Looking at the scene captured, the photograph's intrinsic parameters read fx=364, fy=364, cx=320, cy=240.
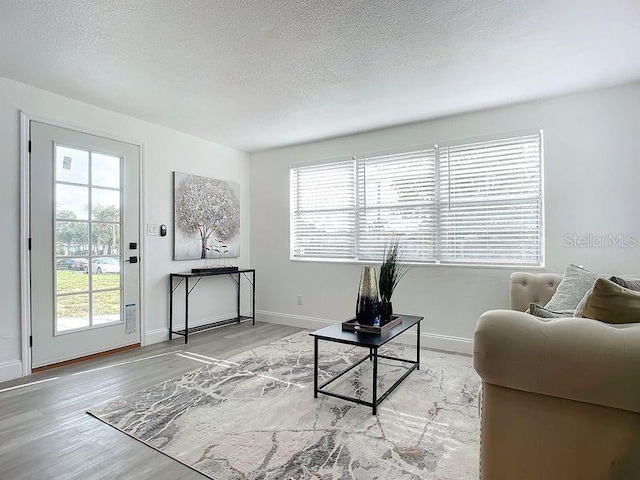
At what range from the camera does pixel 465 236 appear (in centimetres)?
367

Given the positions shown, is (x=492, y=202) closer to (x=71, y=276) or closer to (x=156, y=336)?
(x=156, y=336)

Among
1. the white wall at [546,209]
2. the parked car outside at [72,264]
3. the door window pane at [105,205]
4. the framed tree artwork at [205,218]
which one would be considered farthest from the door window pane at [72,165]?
the white wall at [546,209]

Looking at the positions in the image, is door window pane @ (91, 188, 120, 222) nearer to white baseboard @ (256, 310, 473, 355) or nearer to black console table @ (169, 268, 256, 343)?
black console table @ (169, 268, 256, 343)

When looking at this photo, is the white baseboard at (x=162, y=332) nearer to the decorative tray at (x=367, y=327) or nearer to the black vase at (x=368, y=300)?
the decorative tray at (x=367, y=327)

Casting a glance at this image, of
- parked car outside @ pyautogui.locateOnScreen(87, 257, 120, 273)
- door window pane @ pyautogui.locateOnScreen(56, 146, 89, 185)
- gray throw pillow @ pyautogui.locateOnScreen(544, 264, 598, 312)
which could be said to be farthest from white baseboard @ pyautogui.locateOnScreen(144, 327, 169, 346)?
gray throw pillow @ pyautogui.locateOnScreen(544, 264, 598, 312)

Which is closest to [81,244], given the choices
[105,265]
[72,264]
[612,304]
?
[72,264]

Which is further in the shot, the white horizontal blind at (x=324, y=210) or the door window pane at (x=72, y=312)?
the white horizontal blind at (x=324, y=210)

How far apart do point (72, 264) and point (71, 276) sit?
11cm

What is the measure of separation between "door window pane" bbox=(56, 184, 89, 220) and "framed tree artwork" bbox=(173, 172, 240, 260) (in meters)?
0.96

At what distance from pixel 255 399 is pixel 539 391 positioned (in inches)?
73.3

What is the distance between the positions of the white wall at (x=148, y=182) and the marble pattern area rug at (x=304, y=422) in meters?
1.25

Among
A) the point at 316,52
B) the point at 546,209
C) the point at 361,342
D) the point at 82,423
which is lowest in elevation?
the point at 82,423

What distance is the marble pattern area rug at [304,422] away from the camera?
5.85 ft

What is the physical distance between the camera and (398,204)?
4059mm
